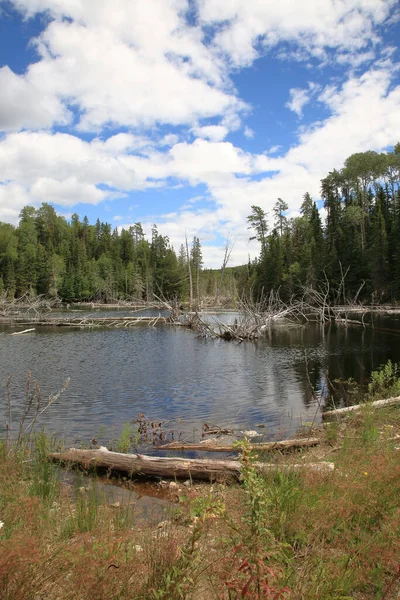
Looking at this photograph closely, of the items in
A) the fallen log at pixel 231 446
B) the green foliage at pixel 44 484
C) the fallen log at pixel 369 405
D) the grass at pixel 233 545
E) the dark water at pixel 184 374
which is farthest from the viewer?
the dark water at pixel 184 374

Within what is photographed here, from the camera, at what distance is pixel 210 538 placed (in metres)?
4.00

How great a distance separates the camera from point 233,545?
9.78 ft

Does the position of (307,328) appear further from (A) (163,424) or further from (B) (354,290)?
(A) (163,424)

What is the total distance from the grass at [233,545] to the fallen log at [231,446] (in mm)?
2185

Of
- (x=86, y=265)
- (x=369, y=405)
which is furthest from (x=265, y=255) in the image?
(x=369, y=405)

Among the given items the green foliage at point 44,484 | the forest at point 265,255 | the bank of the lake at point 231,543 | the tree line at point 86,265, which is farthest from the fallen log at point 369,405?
the tree line at point 86,265

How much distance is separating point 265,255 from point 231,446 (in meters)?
61.5

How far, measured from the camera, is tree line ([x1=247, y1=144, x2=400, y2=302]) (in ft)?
171

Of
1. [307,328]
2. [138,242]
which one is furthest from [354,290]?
[138,242]

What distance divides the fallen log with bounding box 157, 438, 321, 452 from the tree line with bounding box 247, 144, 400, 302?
41871 mm

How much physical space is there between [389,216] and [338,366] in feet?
164

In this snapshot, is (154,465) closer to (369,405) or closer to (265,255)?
(369,405)

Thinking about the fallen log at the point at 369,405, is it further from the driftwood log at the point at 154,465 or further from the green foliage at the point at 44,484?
the green foliage at the point at 44,484

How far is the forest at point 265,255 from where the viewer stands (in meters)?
55.1
